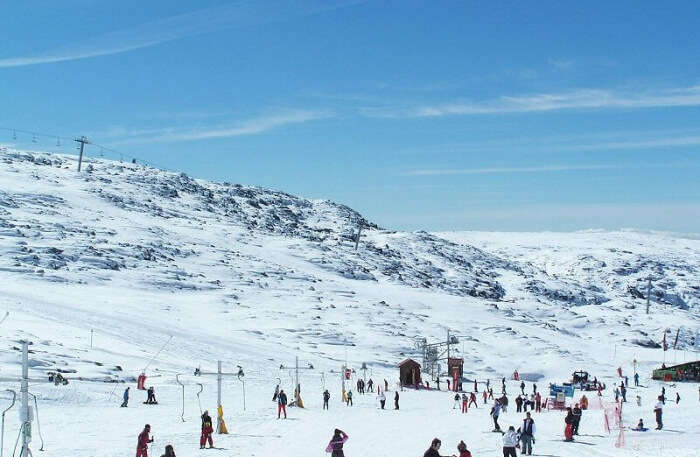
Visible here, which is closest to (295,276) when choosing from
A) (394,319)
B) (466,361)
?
(394,319)

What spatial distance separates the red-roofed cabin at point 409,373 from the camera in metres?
58.5

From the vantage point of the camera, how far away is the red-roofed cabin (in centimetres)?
5847

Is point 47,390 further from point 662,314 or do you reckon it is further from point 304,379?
point 662,314

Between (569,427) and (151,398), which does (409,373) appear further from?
(569,427)

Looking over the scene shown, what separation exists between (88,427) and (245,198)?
15146 cm

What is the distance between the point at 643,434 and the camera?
32.7 m

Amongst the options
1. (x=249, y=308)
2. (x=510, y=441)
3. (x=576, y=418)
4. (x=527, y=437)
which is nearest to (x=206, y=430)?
(x=510, y=441)

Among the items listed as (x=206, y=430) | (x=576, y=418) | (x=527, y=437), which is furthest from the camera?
(x=576, y=418)

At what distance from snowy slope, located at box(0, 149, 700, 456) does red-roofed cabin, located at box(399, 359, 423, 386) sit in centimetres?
285

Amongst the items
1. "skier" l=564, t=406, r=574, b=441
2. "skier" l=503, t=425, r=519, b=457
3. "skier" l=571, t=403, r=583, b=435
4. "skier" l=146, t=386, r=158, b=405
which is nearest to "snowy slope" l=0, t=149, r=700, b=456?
"skier" l=146, t=386, r=158, b=405

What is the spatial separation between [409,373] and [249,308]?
3032 centimetres

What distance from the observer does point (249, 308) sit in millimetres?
84438

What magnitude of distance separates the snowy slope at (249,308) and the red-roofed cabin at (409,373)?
112 inches

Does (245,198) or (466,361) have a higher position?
(245,198)
